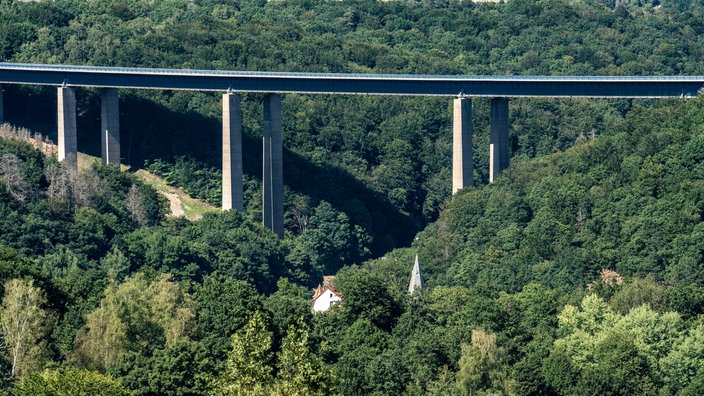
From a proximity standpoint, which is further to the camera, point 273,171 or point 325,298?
point 273,171

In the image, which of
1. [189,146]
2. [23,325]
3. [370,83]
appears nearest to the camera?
[23,325]

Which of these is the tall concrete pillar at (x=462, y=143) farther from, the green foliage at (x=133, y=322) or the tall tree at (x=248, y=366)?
the tall tree at (x=248, y=366)

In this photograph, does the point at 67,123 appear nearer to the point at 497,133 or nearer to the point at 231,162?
the point at 231,162

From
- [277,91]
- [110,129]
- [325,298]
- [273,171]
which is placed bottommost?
[325,298]

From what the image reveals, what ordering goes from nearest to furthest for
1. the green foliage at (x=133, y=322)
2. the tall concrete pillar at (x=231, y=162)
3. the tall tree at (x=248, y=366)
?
the tall tree at (x=248, y=366) < the green foliage at (x=133, y=322) < the tall concrete pillar at (x=231, y=162)

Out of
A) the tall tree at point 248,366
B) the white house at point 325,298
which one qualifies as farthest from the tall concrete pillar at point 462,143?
the tall tree at point 248,366

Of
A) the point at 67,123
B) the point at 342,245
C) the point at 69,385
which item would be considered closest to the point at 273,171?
the point at 342,245
